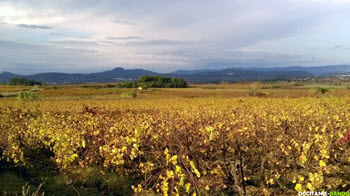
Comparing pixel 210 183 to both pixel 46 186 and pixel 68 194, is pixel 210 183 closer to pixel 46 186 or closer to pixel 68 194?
pixel 68 194

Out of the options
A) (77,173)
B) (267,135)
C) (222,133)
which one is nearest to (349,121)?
(267,135)

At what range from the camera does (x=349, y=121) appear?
7668mm

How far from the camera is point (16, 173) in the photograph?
6.91m

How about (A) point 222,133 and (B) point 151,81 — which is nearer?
(A) point 222,133

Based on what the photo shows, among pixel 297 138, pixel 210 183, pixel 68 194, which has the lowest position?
pixel 68 194

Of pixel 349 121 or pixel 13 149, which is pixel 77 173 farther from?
pixel 349 121

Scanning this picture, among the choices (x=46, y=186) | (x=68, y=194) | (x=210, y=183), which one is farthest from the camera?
(x=46, y=186)

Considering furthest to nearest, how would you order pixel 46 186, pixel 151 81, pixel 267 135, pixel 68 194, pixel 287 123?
pixel 151 81 < pixel 287 123 < pixel 267 135 < pixel 46 186 < pixel 68 194

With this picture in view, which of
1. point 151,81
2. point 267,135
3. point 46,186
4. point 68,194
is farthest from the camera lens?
point 151,81

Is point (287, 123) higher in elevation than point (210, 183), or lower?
higher

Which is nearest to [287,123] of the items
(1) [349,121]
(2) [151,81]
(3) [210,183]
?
(1) [349,121]

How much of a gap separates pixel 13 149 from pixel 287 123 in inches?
290

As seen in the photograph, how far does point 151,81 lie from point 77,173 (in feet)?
370

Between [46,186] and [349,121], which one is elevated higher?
[349,121]
